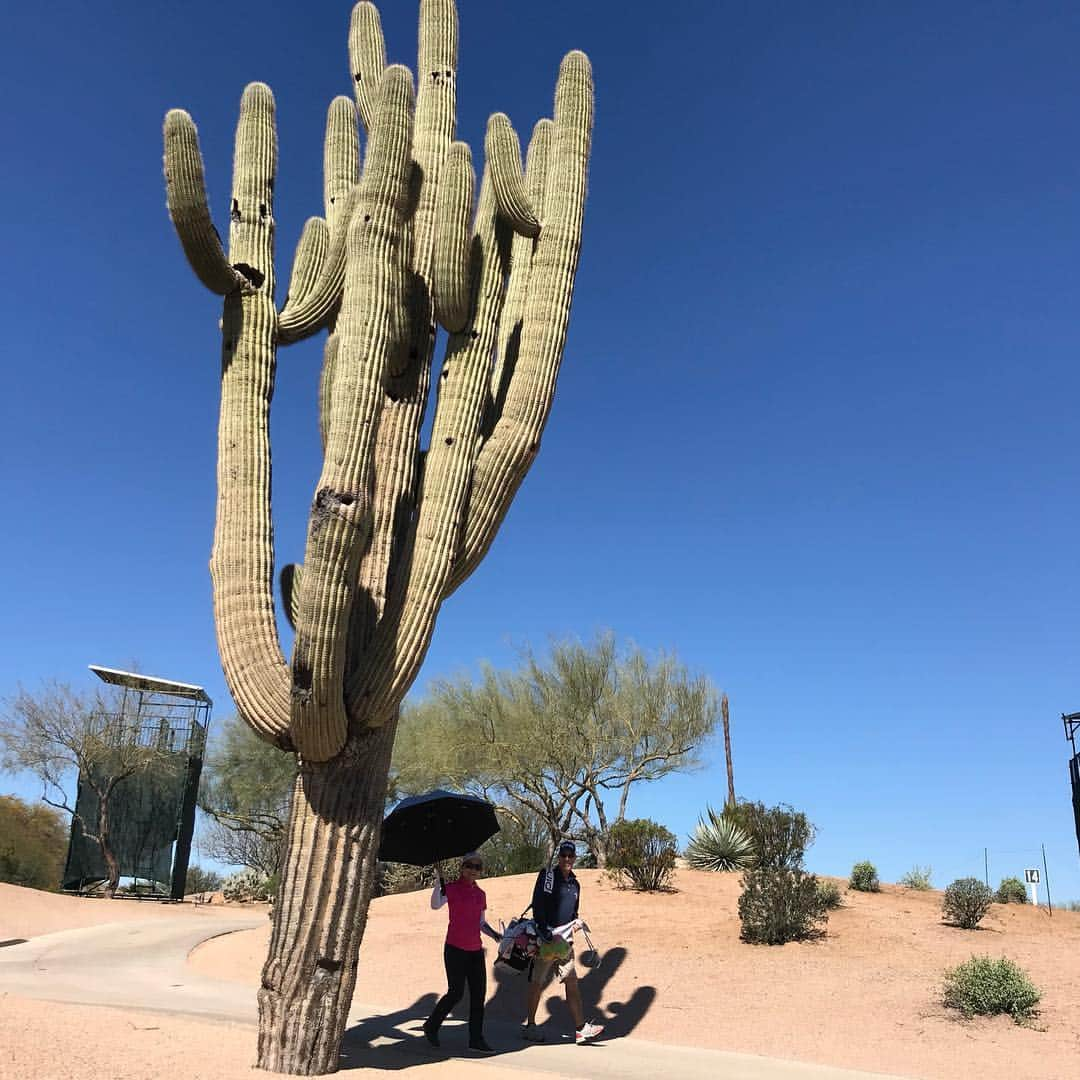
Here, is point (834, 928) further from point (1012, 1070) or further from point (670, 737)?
point (670, 737)

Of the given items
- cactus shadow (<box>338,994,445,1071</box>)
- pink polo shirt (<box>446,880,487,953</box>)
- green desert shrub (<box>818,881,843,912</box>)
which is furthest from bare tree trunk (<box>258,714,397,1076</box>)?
green desert shrub (<box>818,881,843,912</box>)

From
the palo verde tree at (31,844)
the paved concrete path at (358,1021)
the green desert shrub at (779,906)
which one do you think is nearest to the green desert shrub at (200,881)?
the palo verde tree at (31,844)

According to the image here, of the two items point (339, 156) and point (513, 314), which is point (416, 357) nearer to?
point (513, 314)

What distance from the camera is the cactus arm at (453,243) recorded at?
7.39m

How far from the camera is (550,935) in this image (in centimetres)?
808

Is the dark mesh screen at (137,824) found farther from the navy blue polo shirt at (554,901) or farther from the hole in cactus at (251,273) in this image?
the hole in cactus at (251,273)

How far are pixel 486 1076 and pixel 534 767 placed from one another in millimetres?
17017

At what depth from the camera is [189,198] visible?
6.95 meters

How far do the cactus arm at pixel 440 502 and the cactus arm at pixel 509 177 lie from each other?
0.17m

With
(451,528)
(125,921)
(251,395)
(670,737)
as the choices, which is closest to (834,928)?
(451,528)

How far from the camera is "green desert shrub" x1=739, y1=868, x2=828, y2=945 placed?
1052 centimetres

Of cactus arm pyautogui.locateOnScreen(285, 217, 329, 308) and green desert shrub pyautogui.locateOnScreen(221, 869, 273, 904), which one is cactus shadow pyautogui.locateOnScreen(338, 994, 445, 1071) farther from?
green desert shrub pyautogui.locateOnScreen(221, 869, 273, 904)

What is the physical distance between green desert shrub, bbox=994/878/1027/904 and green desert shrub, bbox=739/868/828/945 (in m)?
8.31

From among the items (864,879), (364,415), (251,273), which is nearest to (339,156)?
(251,273)
